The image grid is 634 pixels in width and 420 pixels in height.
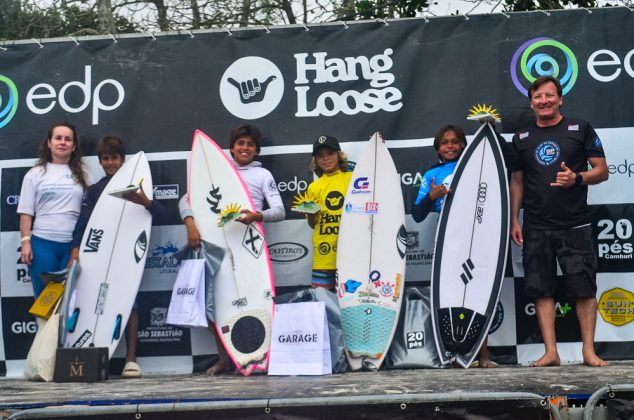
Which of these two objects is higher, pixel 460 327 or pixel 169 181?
pixel 169 181

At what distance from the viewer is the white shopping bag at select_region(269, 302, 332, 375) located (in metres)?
4.91

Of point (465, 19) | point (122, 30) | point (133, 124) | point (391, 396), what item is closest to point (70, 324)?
point (133, 124)

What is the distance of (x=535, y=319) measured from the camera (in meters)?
5.53

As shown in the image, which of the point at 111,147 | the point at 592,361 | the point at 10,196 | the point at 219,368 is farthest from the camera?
the point at 10,196

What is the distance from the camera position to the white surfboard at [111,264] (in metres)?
5.42

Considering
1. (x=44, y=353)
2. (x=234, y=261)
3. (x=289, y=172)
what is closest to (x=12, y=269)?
(x=44, y=353)

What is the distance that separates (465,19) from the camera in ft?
18.8

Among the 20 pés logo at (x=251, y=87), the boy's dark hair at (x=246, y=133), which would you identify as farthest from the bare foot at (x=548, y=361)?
the 20 pés logo at (x=251, y=87)

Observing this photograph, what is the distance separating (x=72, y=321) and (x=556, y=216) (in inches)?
122

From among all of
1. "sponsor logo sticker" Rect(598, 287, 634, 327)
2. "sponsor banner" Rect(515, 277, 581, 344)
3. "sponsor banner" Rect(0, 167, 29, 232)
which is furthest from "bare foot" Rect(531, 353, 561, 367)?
"sponsor banner" Rect(0, 167, 29, 232)

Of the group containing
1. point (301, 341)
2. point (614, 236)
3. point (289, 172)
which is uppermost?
point (289, 172)

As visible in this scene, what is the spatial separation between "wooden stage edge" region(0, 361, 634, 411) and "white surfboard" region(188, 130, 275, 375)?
29cm

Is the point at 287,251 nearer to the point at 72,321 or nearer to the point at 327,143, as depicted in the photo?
the point at 327,143

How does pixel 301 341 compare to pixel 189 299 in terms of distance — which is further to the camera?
pixel 189 299
